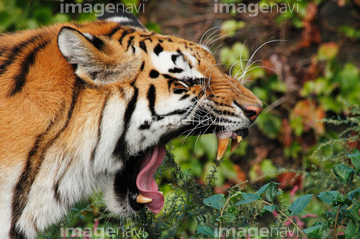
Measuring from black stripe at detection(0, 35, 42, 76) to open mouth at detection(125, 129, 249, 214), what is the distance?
0.76m

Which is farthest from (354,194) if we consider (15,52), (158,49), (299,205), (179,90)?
(15,52)

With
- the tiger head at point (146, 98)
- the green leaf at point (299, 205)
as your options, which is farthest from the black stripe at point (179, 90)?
the green leaf at point (299, 205)

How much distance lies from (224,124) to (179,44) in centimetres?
46

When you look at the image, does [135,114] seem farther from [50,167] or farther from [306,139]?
[306,139]

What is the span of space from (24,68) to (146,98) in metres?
0.57

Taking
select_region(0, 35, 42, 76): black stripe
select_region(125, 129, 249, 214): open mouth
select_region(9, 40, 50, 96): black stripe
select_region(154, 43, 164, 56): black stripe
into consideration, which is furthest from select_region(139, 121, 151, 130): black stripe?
select_region(0, 35, 42, 76): black stripe

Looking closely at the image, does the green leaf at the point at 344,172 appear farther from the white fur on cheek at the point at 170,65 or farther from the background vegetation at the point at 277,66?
the background vegetation at the point at 277,66

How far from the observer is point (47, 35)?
2031 millimetres

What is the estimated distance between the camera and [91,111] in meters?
1.81

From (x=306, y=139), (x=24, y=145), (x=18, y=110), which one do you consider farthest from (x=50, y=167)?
(x=306, y=139)

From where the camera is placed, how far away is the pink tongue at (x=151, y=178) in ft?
6.73

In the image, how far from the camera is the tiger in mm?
1757

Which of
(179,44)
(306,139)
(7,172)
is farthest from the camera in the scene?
(306,139)

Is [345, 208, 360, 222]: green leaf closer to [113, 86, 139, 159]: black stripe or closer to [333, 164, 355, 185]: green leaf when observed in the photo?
[333, 164, 355, 185]: green leaf
